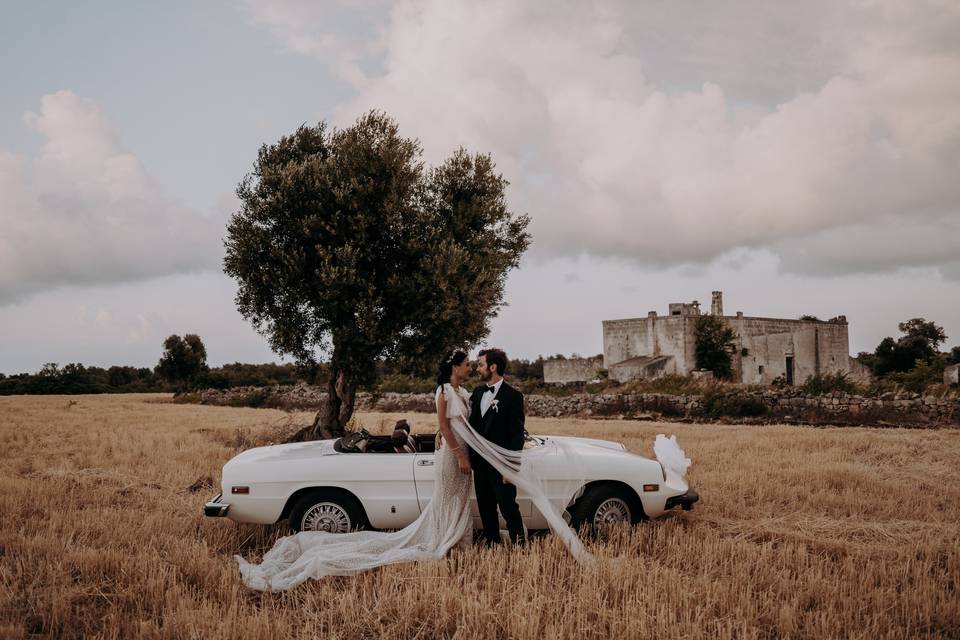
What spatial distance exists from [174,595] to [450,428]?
109 inches

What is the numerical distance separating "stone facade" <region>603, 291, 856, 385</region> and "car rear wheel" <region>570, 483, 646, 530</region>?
3879 cm

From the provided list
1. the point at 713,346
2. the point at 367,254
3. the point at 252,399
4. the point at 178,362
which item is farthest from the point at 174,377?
the point at 367,254

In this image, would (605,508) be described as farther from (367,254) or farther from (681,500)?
(367,254)

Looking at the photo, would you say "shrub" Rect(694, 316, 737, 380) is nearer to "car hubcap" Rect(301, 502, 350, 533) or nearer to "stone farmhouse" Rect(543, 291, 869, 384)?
"stone farmhouse" Rect(543, 291, 869, 384)

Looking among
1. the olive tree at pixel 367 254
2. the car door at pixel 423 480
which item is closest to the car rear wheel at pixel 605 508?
the car door at pixel 423 480

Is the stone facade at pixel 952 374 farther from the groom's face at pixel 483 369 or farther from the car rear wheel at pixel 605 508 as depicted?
the groom's face at pixel 483 369

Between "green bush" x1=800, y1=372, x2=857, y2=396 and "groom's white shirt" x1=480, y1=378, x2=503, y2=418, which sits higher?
"groom's white shirt" x1=480, y1=378, x2=503, y2=418

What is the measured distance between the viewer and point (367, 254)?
13953 mm

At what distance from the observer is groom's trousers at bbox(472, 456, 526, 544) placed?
6461mm

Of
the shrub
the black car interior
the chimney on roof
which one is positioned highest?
the chimney on roof

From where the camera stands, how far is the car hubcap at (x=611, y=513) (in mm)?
6844

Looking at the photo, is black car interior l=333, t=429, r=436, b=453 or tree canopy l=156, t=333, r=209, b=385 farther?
tree canopy l=156, t=333, r=209, b=385

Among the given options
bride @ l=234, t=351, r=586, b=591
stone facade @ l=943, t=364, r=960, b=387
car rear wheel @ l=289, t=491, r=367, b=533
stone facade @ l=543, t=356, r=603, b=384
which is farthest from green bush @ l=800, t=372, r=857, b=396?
car rear wheel @ l=289, t=491, r=367, b=533

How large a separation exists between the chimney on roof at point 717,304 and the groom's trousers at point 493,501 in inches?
1902
